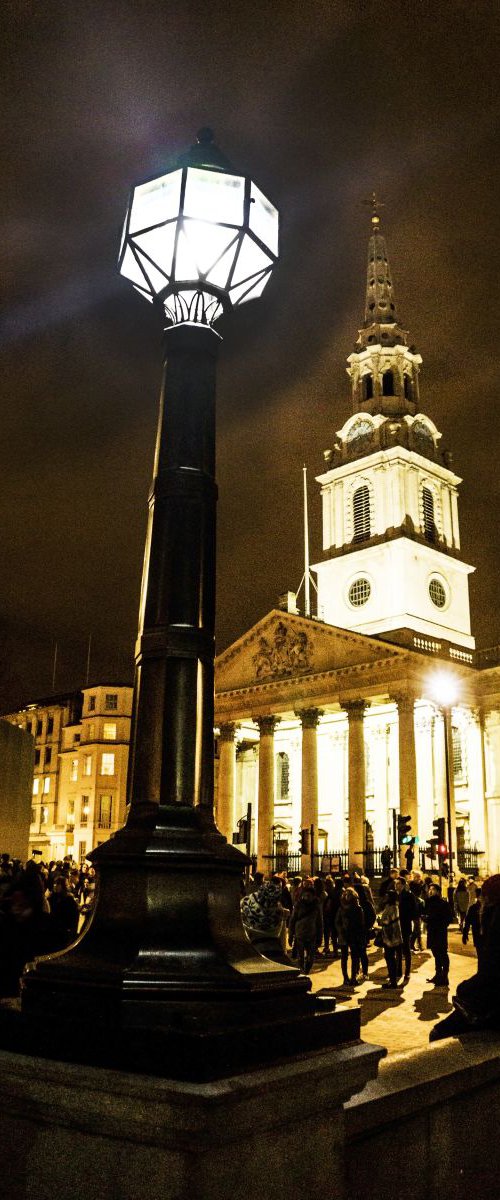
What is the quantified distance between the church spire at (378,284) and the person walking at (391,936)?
5454 cm

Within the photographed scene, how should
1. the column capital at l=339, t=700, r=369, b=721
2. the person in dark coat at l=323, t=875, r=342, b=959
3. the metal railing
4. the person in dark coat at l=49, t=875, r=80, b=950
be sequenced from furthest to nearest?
the column capital at l=339, t=700, r=369, b=721
the metal railing
the person in dark coat at l=323, t=875, r=342, b=959
the person in dark coat at l=49, t=875, r=80, b=950

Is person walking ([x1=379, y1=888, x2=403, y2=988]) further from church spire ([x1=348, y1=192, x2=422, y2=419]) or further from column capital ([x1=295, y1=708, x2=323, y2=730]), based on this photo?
church spire ([x1=348, y1=192, x2=422, y2=419])

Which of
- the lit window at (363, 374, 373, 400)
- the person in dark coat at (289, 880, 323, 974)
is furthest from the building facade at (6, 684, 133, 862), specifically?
the person in dark coat at (289, 880, 323, 974)

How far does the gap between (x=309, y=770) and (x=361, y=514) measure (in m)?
18.6

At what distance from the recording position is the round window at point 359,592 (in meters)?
55.1

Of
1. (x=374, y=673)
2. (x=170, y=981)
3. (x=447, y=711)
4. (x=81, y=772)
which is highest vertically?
(x=374, y=673)

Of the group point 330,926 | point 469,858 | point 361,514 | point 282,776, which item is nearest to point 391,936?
point 330,926

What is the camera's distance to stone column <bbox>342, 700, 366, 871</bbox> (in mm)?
42906

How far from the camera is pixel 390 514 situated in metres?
55.3

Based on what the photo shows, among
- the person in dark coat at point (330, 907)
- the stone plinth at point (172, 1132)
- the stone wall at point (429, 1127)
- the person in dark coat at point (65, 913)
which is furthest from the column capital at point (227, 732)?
the stone plinth at point (172, 1132)

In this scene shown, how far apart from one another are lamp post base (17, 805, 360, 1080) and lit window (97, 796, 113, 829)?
6687 cm

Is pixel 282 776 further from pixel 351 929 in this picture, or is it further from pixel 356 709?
pixel 351 929

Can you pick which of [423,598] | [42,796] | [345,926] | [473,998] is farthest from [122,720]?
[473,998]

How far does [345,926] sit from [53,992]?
13779 millimetres
